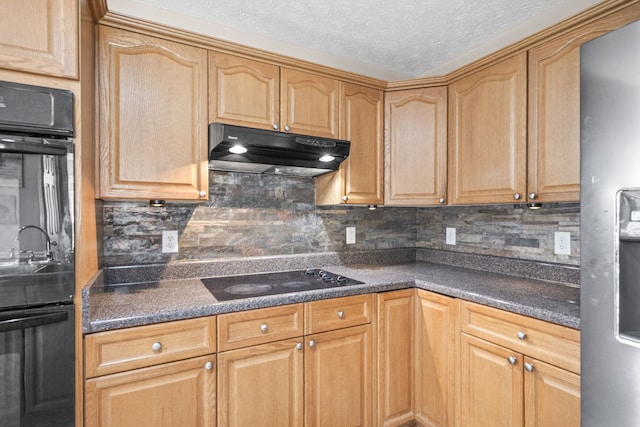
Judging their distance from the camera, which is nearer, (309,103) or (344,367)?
(344,367)

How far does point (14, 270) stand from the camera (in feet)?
3.40

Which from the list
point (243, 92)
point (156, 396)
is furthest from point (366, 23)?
point (156, 396)

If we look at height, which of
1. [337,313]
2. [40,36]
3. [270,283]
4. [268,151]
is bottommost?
[337,313]

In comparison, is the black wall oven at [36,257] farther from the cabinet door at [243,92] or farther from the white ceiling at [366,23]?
the white ceiling at [366,23]

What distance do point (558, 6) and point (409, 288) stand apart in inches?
64.8

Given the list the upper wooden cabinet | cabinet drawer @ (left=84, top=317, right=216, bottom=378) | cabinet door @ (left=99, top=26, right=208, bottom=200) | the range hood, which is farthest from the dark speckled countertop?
the upper wooden cabinet

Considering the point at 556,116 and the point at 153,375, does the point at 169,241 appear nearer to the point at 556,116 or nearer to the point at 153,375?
the point at 153,375

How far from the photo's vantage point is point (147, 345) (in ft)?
4.19

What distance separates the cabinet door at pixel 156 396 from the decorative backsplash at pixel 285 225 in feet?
2.38

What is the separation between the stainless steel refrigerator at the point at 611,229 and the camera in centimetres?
94

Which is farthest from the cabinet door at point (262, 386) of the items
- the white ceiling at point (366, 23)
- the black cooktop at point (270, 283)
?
the white ceiling at point (366, 23)

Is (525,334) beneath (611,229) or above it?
beneath

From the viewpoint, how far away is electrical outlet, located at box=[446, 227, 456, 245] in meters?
2.42

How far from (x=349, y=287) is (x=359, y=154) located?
2.89ft
